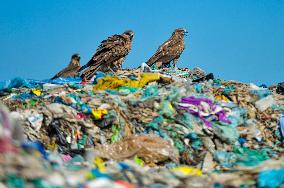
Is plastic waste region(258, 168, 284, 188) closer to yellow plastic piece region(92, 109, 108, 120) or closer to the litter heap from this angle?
the litter heap

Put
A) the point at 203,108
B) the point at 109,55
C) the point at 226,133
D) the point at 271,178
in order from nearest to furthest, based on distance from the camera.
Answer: the point at 271,178 < the point at 226,133 < the point at 203,108 < the point at 109,55

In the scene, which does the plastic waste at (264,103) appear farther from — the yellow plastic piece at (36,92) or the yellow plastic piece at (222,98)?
the yellow plastic piece at (36,92)

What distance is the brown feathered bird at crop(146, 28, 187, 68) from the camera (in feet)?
53.0

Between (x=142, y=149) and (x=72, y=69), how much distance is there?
7.48 m

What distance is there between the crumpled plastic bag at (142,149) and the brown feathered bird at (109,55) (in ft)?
18.5

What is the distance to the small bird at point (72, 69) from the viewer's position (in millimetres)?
14318

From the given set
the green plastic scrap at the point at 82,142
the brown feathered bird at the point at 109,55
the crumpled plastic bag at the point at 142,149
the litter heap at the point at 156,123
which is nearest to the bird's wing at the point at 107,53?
the brown feathered bird at the point at 109,55

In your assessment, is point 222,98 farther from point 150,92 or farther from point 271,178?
point 271,178

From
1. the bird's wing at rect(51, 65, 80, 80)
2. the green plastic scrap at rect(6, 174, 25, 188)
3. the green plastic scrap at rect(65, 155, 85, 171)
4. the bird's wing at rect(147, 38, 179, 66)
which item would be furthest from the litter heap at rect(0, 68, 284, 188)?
the bird's wing at rect(147, 38, 179, 66)

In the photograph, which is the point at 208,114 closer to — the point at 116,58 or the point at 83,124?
the point at 83,124

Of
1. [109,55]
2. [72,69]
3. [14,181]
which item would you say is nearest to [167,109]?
[14,181]

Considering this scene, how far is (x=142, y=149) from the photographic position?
7504 millimetres

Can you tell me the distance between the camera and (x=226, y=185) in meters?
4.62

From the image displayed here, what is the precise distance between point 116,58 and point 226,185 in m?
9.65
